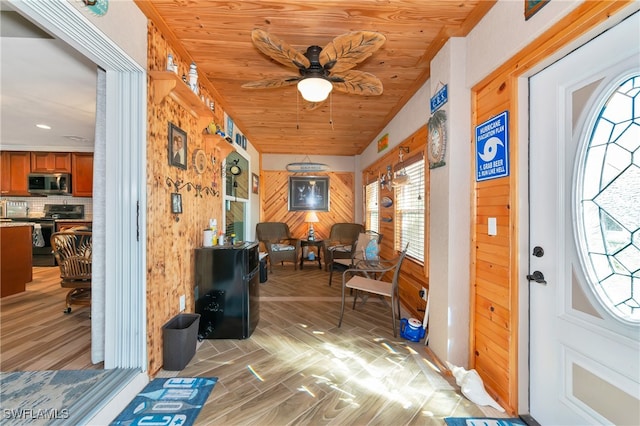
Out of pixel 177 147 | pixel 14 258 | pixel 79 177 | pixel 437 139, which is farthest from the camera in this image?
pixel 79 177

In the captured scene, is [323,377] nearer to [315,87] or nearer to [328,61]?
[315,87]

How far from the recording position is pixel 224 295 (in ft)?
8.22

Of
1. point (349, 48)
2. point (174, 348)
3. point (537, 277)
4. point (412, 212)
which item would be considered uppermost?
point (349, 48)

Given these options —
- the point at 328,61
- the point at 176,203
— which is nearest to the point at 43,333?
the point at 176,203

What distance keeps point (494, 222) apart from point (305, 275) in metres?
3.92

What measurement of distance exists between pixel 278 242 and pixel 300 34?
4450 mm

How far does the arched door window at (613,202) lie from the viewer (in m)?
1.08

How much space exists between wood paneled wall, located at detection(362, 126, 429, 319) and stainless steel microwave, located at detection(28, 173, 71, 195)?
6.49 meters

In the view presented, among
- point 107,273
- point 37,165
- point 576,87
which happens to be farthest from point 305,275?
point 37,165

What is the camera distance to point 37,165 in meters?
5.24

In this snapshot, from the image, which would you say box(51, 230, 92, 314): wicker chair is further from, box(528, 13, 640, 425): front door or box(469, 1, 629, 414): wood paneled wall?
box(528, 13, 640, 425): front door

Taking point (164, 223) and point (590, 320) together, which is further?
point (164, 223)

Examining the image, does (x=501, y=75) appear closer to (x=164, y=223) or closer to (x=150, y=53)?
(x=150, y=53)

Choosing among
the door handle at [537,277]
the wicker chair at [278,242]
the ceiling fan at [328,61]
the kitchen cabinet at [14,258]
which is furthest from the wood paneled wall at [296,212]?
the door handle at [537,277]
